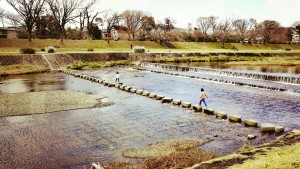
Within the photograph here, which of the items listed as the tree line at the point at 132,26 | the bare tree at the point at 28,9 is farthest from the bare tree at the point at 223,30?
the bare tree at the point at 28,9

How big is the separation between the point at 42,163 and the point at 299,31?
112 m

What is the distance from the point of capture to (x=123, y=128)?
Result: 604 inches

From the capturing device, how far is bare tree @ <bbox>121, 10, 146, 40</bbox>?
297 feet

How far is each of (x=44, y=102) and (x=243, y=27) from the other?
93.4 metres

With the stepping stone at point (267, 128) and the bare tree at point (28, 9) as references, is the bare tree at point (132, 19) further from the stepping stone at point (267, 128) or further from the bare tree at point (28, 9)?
the stepping stone at point (267, 128)

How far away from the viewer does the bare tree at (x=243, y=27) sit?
100537 mm

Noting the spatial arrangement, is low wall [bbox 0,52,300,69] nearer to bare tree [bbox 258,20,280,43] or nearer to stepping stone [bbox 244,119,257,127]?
bare tree [bbox 258,20,280,43]

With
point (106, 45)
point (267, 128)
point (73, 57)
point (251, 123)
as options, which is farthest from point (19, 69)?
point (267, 128)

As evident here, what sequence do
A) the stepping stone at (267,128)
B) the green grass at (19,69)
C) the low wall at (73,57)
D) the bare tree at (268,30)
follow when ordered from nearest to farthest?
the stepping stone at (267,128)
the green grass at (19,69)
the low wall at (73,57)
the bare tree at (268,30)

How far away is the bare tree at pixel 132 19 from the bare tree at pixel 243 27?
116 ft

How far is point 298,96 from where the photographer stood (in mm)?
23781

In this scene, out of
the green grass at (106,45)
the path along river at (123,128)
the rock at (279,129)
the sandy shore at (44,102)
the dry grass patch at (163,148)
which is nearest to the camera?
the dry grass patch at (163,148)

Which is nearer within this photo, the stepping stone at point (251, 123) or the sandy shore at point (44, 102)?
the stepping stone at point (251, 123)

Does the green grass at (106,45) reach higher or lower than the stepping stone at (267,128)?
higher
